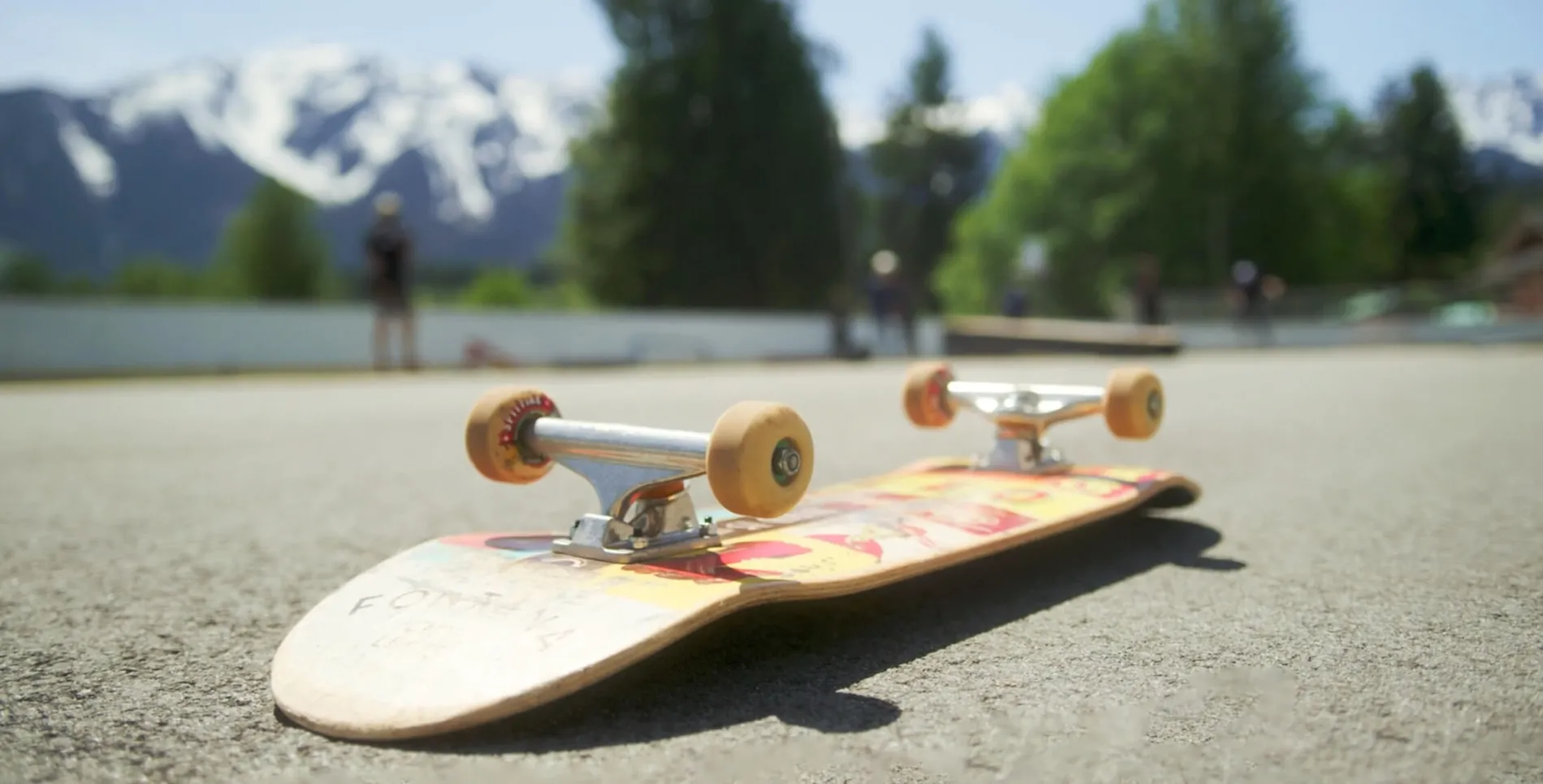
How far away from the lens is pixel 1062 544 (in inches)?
133

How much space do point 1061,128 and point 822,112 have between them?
13490mm

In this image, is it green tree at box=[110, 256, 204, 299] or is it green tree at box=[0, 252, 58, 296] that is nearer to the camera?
green tree at box=[0, 252, 58, 296]

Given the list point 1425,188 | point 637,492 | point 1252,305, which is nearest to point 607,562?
point 637,492

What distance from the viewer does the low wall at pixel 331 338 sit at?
15000mm

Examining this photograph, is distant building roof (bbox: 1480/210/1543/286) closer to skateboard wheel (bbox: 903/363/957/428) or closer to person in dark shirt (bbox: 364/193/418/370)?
person in dark shirt (bbox: 364/193/418/370)

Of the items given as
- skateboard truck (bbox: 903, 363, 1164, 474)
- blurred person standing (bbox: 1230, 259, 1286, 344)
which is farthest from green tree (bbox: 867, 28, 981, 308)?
skateboard truck (bbox: 903, 363, 1164, 474)

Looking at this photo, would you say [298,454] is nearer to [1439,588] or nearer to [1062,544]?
[1062,544]

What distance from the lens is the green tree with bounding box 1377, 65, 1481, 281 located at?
113 feet

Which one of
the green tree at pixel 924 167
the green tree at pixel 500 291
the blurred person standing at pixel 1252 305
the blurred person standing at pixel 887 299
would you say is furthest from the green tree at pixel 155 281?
the blurred person standing at pixel 1252 305

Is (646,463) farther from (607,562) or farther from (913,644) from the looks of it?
(913,644)

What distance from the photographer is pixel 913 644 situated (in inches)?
93.0

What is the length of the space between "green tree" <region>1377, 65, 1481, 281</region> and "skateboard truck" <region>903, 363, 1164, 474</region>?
25120 mm

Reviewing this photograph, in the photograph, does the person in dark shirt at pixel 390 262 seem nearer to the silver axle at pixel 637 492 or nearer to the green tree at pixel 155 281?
the silver axle at pixel 637 492

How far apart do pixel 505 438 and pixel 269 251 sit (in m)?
94.1
